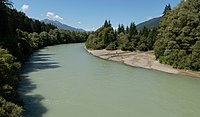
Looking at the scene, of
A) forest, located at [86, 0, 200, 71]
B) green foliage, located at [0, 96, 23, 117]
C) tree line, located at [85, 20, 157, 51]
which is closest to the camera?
green foliage, located at [0, 96, 23, 117]

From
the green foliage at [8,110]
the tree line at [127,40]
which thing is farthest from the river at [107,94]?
the tree line at [127,40]

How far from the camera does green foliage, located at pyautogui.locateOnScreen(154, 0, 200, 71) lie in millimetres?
41656

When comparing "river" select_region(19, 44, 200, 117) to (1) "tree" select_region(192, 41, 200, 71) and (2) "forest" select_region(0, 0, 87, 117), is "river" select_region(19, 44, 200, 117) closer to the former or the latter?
(2) "forest" select_region(0, 0, 87, 117)

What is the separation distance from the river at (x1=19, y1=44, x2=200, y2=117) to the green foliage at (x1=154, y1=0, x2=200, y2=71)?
4882 mm

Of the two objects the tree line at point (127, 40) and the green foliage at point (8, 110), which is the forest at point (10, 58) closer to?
the green foliage at point (8, 110)

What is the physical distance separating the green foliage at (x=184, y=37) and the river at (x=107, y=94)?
4882 millimetres

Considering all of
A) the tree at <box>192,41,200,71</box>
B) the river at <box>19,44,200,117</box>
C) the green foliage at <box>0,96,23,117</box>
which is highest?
the tree at <box>192,41,200,71</box>

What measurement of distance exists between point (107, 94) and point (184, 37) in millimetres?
A: 22389

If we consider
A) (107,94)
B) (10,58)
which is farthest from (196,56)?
(10,58)

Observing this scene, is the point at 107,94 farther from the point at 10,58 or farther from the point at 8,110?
the point at 8,110

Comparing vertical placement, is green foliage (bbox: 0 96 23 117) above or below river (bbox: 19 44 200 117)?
above

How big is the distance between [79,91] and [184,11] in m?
26.0

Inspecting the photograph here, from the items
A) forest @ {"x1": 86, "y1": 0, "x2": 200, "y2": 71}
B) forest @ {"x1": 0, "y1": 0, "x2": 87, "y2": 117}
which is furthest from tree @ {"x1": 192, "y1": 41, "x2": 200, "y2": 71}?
forest @ {"x1": 0, "y1": 0, "x2": 87, "y2": 117}

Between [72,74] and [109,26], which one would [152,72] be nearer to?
[72,74]
